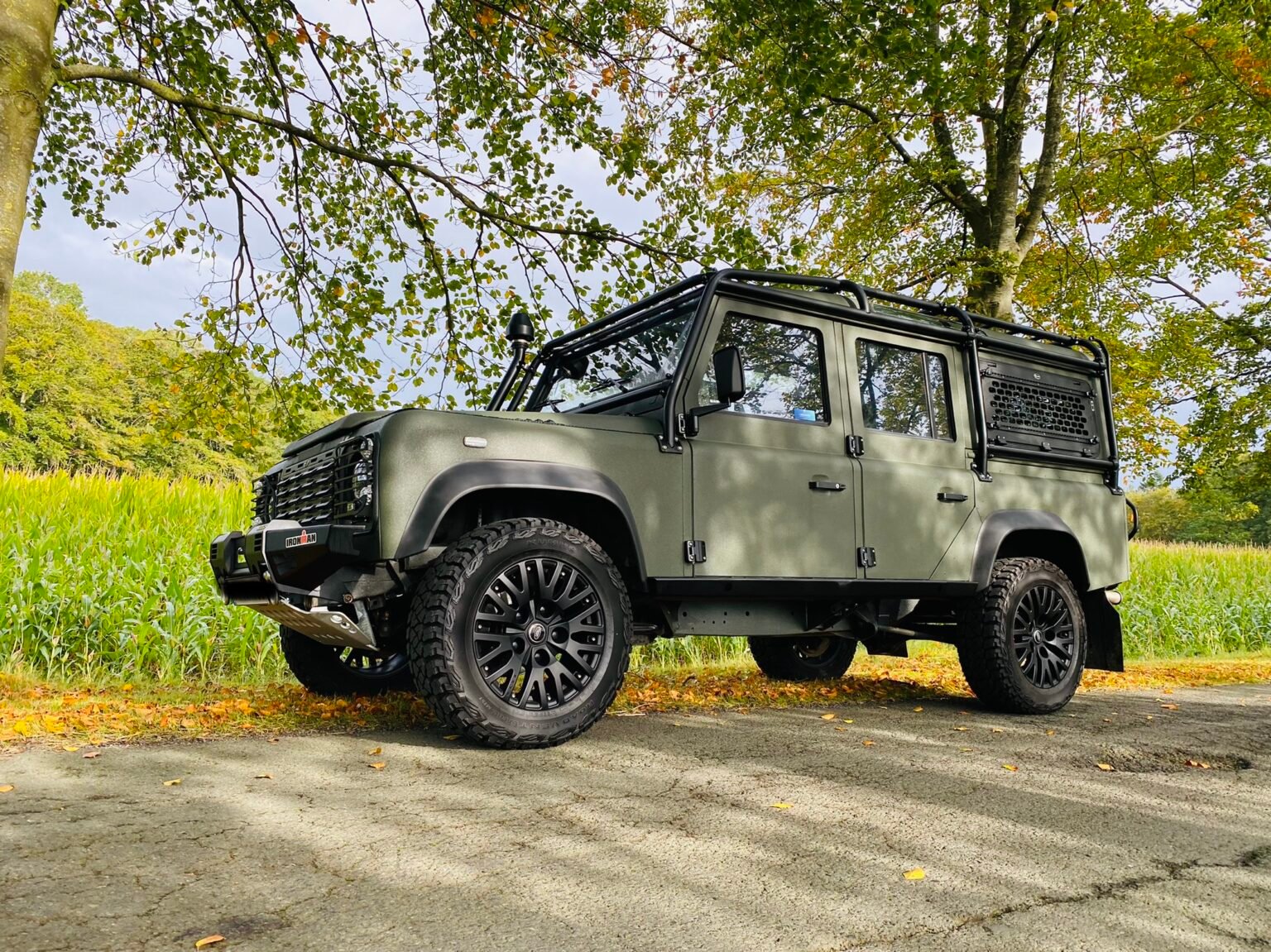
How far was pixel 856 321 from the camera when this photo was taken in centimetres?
527

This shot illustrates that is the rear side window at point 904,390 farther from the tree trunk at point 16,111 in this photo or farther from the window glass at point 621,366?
the tree trunk at point 16,111

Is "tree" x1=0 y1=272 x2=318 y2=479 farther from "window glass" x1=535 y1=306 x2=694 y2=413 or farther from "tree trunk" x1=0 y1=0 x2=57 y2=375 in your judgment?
"window glass" x1=535 y1=306 x2=694 y2=413

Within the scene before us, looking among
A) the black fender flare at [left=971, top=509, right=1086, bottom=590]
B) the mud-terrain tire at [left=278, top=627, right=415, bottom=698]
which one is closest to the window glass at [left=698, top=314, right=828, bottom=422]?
the black fender flare at [left=971, top=509, right=1086, bottom=590]

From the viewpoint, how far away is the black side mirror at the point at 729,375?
13.9 feet

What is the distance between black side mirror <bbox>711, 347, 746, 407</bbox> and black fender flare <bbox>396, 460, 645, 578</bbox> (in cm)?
69

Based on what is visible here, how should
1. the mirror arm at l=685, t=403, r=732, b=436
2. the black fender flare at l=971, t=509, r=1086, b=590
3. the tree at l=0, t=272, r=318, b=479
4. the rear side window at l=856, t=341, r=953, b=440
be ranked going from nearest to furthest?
the mirror arm at l=685, t=403, r=732, b=436 < the rear side window at l=856, t=341, r=953, b=440 < the black fender flare at l=971, t=509, r=1086, b=590 < the tree at l=0, t=272, r=318, b=479

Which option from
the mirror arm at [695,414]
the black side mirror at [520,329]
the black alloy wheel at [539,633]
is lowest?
the black alloy wheel at [539,633]

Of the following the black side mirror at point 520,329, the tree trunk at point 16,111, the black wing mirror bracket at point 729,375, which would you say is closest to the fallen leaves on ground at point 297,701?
the black wing mirror bracket at point 729,375

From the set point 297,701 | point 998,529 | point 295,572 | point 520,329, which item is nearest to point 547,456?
point 295,572

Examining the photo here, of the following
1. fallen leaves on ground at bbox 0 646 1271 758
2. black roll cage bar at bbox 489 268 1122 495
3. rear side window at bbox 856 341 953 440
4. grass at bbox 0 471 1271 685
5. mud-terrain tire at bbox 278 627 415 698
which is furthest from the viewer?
grass at bbox 0 471 1271 685

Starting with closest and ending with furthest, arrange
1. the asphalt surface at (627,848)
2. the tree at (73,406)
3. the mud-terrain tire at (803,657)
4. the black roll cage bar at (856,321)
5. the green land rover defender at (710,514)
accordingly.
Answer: the asphalt surface at (627,848), the green land rover defender at (710,514), the black roll cage bar at (856,321), the mud-terrain tire at (803,657), the tree at (73,406)

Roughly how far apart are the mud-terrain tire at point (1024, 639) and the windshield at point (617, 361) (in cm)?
247

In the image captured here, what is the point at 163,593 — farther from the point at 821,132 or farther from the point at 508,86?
the point at 821,132

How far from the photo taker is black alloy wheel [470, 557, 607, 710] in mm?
3818
